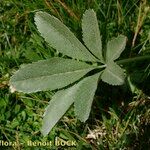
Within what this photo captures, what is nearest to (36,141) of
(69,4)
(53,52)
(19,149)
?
(19,149)

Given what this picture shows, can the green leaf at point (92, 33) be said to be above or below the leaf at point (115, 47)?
above

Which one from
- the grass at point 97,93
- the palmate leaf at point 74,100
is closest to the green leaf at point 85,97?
the palmate leaf at point 74,100

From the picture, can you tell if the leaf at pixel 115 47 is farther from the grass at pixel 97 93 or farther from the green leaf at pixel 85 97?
the grass at pixel 97 93

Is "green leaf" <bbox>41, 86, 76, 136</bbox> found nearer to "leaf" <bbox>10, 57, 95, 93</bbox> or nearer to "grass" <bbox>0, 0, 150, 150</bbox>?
"leaf" <bbox>10, 57, 95, 93</bbox>

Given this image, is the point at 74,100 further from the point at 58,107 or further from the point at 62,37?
the point at 62,37

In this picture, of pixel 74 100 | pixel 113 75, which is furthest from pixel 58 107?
pixel 113 75

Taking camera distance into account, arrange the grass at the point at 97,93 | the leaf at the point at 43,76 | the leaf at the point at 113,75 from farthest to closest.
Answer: the grass at the point at 97,93 → the leaf at the point at 43,76 → the leaf at the point at 113,75

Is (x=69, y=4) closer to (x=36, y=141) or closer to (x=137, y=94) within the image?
(x=137, y=94)
